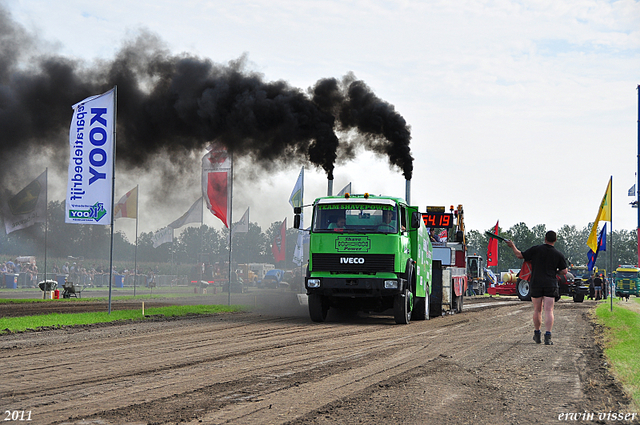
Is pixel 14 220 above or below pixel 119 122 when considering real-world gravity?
below

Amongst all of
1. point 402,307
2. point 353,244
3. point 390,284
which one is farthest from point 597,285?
point 353,244

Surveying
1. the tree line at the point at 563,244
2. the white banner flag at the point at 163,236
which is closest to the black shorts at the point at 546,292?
the white banner flag at the point at 163,236

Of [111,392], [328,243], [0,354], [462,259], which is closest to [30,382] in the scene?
[111,392]

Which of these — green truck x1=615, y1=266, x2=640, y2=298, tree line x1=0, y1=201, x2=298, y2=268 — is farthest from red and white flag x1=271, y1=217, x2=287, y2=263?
green truck x1=615, y1=266, x2=640, y2=298

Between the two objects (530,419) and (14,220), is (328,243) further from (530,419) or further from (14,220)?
(14,220)

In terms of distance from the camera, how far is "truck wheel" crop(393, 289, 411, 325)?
16516mm

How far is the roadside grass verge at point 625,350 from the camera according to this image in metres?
7.18

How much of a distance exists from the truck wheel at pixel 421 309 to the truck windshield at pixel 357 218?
11.9 ft

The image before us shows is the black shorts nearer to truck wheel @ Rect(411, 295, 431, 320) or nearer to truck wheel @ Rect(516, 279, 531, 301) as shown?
truck wheel @ Rect(411, 295, 431, 320)

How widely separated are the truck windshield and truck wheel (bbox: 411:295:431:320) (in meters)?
3.62

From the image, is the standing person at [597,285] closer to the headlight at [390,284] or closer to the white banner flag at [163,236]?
the white banner flag at [163,236]

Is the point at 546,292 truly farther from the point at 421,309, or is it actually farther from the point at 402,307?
the point at 421,309

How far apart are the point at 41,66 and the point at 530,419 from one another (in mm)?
25288

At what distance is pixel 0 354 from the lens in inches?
391
